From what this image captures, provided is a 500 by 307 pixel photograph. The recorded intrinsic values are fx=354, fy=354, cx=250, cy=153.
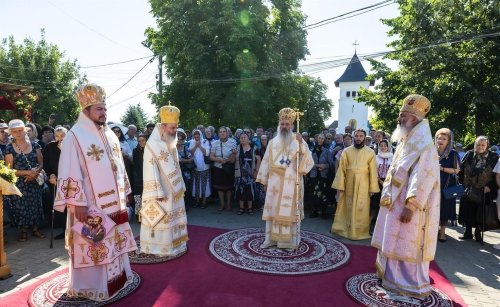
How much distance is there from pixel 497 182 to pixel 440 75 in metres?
12.1

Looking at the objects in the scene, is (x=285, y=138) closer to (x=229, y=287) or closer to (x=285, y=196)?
(x=285, y=196)

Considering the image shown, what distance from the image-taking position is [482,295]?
4535 millimetres

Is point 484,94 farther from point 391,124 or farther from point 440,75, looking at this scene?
point 391,124

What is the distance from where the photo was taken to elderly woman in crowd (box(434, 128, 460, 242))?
652 cm

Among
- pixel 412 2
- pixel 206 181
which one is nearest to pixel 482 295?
pixel 206 181

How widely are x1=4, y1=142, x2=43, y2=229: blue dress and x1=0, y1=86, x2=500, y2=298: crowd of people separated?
0.06ft

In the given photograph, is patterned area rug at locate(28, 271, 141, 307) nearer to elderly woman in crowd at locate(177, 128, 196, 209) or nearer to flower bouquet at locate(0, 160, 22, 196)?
Result: flower bouquet at locate(0, 160, 22, 196)

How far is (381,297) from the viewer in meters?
4.31

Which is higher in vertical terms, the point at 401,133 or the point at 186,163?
the point at 401,133

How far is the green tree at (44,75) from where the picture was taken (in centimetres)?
2817

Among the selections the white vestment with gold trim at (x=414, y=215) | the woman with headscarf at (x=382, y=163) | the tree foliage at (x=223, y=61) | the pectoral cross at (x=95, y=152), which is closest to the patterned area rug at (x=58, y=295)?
the pectoral cross at (x=95, y=152)

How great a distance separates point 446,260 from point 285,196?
281cm

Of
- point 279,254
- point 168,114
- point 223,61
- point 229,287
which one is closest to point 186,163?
point 168,114

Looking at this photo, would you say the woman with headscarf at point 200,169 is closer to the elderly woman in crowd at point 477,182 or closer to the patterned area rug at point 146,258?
the patterned area rug at point 146,258
